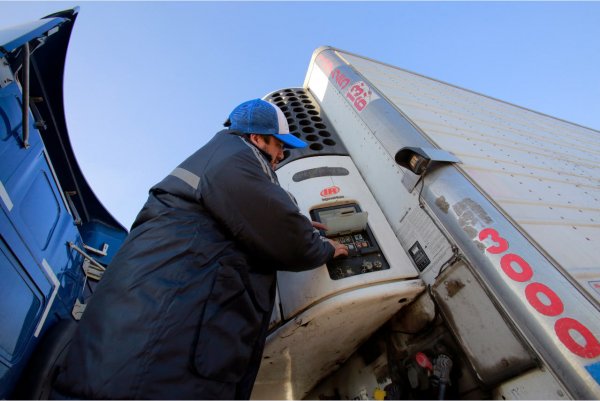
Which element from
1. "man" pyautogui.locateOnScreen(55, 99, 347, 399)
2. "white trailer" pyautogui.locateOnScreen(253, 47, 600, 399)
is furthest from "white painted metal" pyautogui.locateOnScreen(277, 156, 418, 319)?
"man" pyautogui.locateOnScreen(55, 99, 347, 399)

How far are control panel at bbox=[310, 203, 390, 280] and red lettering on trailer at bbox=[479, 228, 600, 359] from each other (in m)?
0.51

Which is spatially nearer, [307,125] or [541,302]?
[541,302]

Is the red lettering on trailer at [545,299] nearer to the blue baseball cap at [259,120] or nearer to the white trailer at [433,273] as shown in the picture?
the white trailer at [433,273]

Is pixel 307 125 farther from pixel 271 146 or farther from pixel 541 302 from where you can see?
pixel 541 302

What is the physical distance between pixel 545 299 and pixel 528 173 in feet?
4.67

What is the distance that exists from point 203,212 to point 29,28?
1.50 m

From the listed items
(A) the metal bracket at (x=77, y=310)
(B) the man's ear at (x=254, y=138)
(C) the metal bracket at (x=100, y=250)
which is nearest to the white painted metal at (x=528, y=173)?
(B) the man's ear at (x=254, y=138)

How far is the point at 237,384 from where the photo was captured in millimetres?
1000

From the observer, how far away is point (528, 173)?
6.93ft

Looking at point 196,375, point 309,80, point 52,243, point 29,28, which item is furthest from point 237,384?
point 309,80

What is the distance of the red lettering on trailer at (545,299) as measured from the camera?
929 mm

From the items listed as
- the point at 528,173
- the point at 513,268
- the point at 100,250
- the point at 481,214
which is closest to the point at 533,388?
the point at 513,268

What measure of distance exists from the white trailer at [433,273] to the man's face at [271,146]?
1.47ft

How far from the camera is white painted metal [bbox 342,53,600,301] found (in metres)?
1.42
